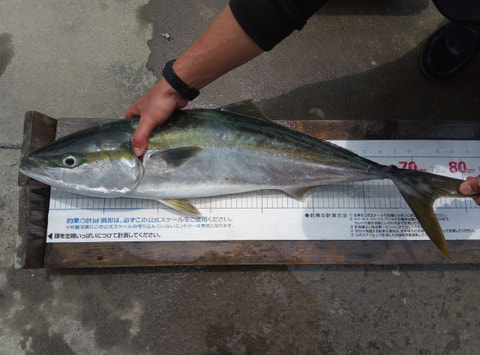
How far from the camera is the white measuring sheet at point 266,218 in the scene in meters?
2.04

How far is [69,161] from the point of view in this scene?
5.79 feet

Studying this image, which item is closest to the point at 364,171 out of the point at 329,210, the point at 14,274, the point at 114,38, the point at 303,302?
the point at 329,210

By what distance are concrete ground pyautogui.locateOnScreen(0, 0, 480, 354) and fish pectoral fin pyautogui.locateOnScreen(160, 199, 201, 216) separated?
20.9 inches

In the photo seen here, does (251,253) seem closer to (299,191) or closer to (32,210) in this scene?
(299,191)

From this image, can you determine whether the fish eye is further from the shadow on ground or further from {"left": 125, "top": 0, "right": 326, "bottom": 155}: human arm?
the shadow on ground

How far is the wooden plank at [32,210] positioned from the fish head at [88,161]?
0.26m

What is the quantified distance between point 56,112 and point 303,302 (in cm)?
253

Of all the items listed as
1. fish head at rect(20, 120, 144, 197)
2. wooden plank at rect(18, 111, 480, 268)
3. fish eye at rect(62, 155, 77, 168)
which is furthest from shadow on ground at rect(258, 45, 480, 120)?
fish eye at rect(62, 155, 77, 168)

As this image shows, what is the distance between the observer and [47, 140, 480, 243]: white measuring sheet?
2039 mm

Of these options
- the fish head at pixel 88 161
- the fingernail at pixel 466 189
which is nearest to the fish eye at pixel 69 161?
the fish head at pixel 88 161

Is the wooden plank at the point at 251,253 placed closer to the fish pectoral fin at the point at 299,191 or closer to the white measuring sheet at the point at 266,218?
the white measuring sheet at the point at 266,218

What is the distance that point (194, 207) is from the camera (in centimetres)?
198

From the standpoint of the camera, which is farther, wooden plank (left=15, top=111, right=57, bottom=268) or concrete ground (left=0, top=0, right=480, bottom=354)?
concrete ground (left=0, top=0, right=480, bottom=354)

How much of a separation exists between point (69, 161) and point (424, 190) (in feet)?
7.00
